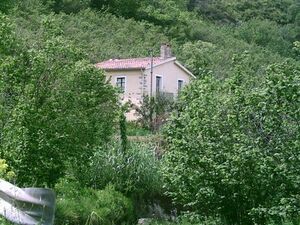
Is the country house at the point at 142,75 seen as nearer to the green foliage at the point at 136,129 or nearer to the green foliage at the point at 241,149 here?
the green foliage at the point at 136,129

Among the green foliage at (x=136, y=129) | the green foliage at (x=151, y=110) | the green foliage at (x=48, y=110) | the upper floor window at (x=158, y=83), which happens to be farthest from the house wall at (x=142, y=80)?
the green foliage at (x=48, y=110)

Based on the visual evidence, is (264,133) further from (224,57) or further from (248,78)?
(224,57)

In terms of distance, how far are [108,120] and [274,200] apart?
10.8ft

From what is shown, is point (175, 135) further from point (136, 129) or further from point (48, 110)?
point (136, 129)

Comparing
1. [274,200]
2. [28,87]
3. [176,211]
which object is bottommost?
[176,211]

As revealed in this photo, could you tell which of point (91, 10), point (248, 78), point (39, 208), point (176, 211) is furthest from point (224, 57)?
point (39, 208)

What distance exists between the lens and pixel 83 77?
34.2ft

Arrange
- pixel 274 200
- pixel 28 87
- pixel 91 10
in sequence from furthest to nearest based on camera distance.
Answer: pixel 91 10 < pixel 28 87 < pixel 274 200

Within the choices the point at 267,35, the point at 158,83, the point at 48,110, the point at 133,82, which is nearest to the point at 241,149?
the point at 48,110

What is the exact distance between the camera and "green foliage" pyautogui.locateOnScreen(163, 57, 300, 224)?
878 cm

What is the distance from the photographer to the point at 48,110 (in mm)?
9789

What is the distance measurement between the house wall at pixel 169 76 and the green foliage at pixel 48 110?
82.4ft

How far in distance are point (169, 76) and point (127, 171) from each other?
2429cm

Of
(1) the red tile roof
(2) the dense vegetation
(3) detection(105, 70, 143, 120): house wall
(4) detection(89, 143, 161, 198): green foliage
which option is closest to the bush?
(2) the dense vegetation
